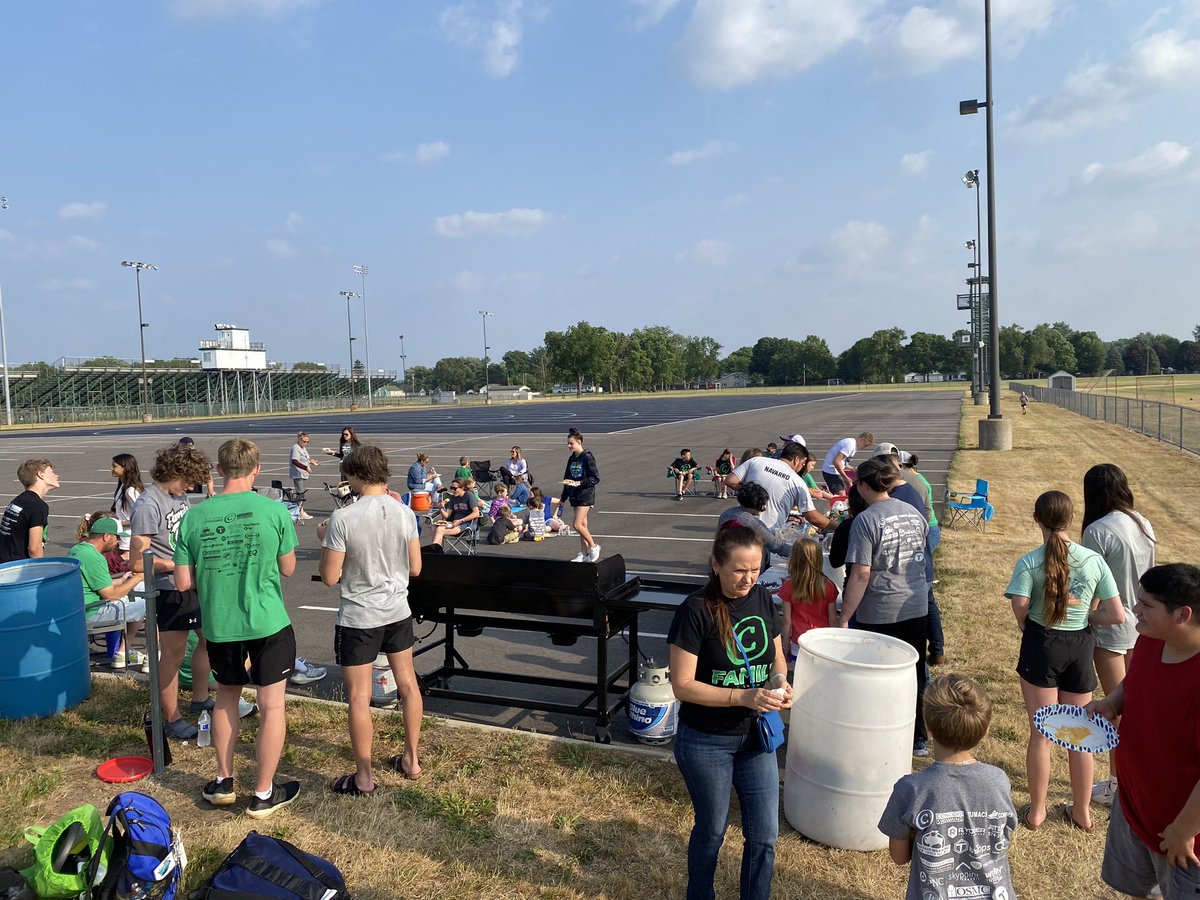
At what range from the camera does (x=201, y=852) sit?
4.09m

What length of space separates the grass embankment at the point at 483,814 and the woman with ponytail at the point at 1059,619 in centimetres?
29

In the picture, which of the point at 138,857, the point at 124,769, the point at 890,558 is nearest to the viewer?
the point at 138,857

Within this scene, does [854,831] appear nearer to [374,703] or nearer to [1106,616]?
[1106,616]

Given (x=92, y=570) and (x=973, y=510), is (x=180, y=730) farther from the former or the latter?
(x=973, y=510)

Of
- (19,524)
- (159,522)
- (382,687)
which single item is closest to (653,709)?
(382,687)

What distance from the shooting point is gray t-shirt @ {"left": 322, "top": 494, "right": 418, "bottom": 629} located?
4430mm

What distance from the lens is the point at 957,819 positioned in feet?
8.98

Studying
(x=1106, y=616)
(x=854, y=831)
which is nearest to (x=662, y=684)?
(x=854, y=831)

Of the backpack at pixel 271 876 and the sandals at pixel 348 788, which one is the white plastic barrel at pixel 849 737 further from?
the sandals at pixel 348 788

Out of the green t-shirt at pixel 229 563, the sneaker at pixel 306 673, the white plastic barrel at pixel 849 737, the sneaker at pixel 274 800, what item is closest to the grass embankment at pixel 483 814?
the sneaker at pixel 274 800

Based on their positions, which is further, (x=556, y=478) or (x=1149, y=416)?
(x=1149, y=416)

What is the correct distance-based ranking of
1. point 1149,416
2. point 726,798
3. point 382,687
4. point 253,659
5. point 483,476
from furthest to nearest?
point 1149,416, point 483,476, point 382,687, point 253,659, point 726,798

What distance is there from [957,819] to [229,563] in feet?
11.9

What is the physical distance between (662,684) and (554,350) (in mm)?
125062
